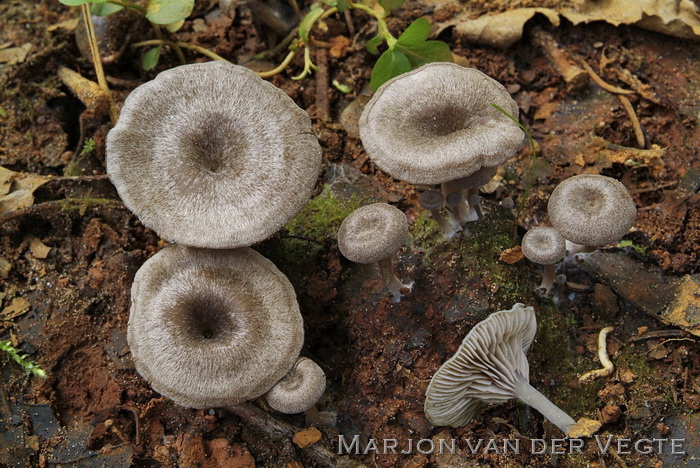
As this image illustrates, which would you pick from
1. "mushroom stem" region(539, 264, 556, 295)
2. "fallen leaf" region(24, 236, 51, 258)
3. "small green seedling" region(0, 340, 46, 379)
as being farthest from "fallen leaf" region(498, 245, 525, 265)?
"fallen leaf" region(24, 236, 51, 258)

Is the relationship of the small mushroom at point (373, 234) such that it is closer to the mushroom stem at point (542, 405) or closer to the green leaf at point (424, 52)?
the mushroom stem at point (542, 405)

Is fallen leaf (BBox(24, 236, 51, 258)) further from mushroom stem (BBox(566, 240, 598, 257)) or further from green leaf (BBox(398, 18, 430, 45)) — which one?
mushroom stem (BBox(566, 240, 598, 257))

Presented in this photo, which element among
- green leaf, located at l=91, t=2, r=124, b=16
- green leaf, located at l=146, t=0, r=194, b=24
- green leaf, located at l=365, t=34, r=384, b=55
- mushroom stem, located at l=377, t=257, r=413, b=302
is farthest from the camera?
green leaf, located at l=365, t=34, r=384, b=55

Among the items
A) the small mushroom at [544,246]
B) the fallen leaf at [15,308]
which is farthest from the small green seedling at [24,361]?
the small mushroom at [544,246]

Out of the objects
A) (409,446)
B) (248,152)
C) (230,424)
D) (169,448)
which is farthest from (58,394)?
(409,446)

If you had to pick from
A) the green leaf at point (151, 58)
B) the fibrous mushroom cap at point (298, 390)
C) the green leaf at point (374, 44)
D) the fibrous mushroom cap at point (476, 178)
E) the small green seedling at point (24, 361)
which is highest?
the green leaf at point (374, 44)

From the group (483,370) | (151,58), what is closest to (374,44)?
(151,58)
